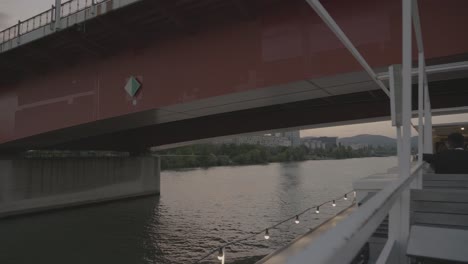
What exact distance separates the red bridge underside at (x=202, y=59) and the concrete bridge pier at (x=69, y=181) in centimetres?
610

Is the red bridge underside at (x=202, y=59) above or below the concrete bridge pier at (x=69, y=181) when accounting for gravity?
above

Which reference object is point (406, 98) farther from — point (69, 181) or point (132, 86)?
point (69, 181)

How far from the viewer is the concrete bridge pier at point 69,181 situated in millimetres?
22300

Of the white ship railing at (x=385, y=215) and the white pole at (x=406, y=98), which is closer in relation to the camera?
the white ship railing at (x=385, y=215)

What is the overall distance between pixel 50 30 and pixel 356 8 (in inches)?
445

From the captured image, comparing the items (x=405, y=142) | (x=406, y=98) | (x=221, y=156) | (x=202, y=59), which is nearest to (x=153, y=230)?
(x=202, y=59)

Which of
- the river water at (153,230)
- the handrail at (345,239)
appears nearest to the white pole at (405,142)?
the handrail at (345,239)

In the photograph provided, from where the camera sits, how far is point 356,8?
8.96 metres

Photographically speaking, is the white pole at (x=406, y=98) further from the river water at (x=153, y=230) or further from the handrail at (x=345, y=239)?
the river water at (x=153, y=230)

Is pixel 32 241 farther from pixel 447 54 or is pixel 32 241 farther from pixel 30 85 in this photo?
pixel 447 54

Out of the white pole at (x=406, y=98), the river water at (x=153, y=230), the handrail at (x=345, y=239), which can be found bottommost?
the river water at (x=153, y=230)

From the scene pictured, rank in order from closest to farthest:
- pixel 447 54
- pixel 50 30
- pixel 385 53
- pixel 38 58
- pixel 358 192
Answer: pixel 358 192, pixel 447 54, pixel 385 53, pixel 50 30, pixel 38 58

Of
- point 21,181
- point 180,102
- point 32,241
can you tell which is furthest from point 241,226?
point 21,181

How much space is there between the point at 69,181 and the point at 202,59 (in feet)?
61.7
